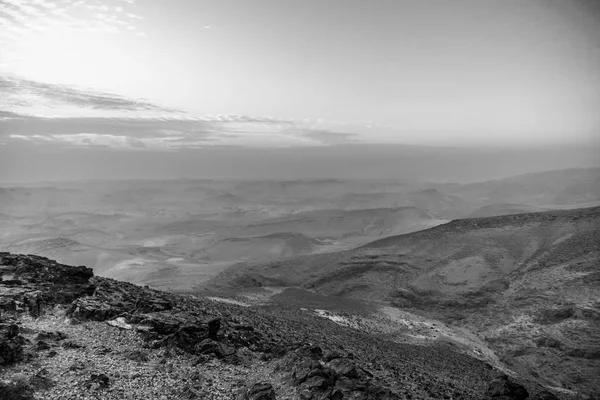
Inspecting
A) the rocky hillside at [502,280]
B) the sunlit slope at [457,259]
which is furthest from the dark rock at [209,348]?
the sunlit slope at [457,259]

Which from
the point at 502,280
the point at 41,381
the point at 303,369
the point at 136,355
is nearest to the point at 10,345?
the point at 41,381

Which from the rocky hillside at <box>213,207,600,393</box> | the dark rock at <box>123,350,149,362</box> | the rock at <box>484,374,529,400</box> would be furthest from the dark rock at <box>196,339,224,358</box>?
the rocky hillside at <box>213,207,600,393</box>

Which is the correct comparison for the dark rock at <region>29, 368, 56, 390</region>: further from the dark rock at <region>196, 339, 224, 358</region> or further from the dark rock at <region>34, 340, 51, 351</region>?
the dark rock at <region>196, 339, 224, 358</region>

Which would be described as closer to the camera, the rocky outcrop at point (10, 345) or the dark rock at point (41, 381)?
the dark rock at point (41, 381)

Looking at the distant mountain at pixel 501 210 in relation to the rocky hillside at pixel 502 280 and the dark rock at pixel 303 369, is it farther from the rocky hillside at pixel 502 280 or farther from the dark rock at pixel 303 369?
the dark rock at pixel 303 369

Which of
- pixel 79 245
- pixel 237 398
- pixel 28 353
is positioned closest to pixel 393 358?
pixel 237 398

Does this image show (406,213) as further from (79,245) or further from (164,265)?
(79,245)

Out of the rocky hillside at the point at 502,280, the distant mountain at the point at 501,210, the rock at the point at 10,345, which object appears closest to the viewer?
the rock at the point at 10,345
